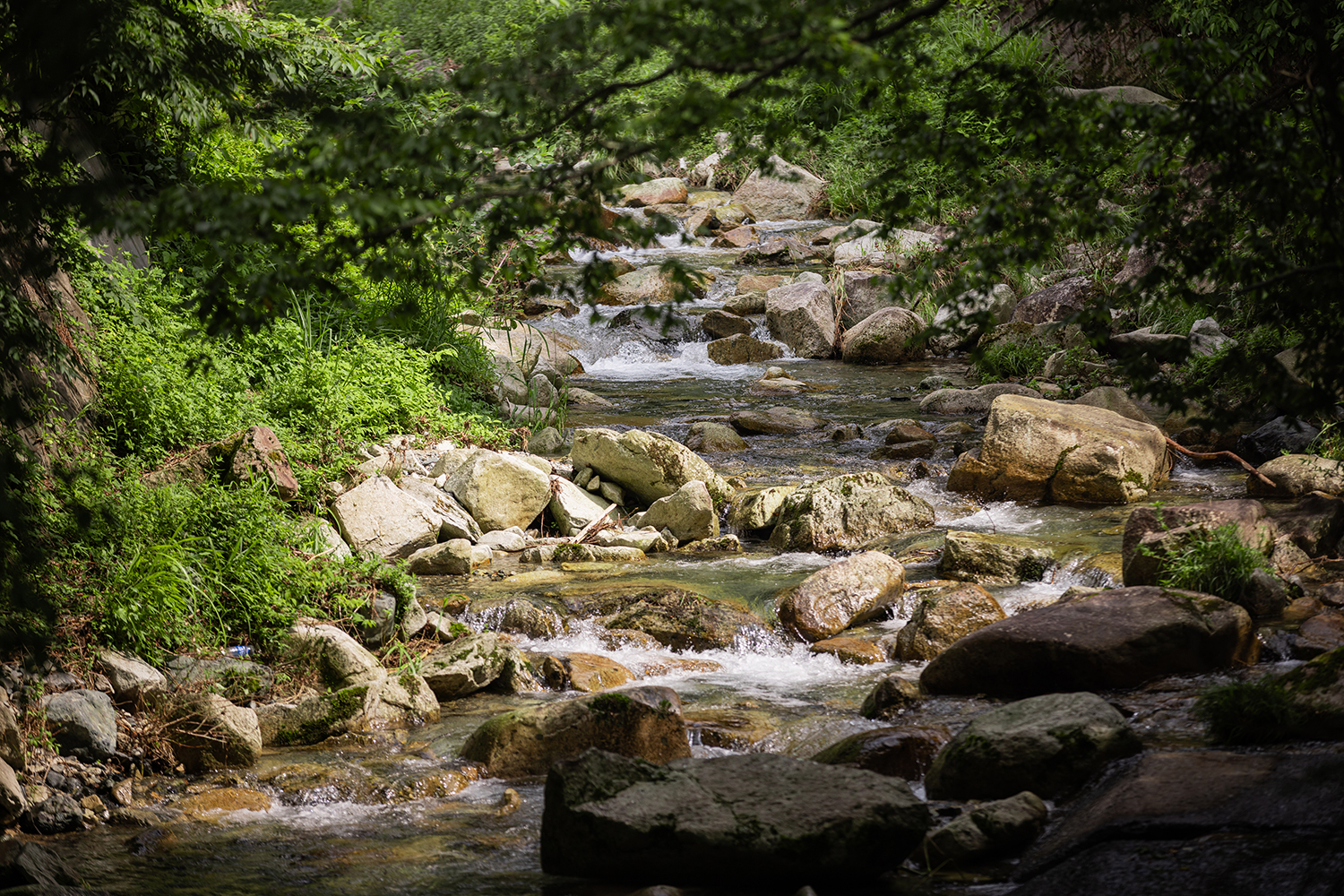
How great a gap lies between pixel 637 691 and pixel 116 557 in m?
3.10

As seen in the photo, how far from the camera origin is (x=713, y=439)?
1159cm

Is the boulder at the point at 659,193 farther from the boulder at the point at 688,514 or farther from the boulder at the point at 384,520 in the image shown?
the boulder at the point at 384,520

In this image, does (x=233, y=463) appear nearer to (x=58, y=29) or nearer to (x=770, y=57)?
(x=58, y=29)

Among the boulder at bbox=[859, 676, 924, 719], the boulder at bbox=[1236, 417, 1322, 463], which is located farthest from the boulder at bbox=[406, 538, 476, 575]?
the boulder at bbox=[1236, 417, 1322, 463]

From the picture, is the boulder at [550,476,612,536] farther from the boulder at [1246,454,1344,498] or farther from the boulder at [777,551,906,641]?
the boulder at [1246,454,1344,498]

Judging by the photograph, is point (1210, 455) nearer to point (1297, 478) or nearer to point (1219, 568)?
point (1297, 478)

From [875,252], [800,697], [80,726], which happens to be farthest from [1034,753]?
[875,252]

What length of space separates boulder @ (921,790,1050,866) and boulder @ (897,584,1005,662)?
2.44 meters

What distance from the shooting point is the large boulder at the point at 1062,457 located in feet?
30.0

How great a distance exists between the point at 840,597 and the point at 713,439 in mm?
4690

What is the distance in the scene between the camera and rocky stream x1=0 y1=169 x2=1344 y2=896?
368 cm

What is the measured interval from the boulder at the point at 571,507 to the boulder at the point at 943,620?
356cm

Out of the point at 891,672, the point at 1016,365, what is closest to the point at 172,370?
the point at 891,672

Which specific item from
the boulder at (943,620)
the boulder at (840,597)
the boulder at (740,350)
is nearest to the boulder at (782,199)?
the boulder at (740,350)
